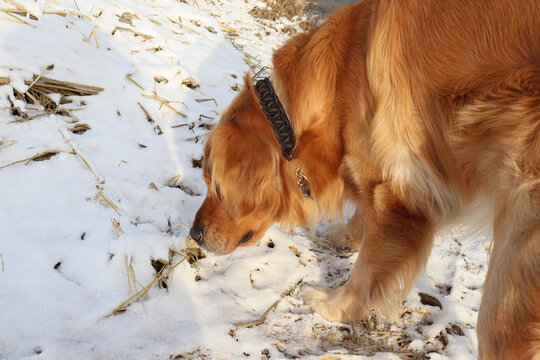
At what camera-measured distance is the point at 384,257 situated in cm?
191

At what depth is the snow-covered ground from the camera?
70.5 inches

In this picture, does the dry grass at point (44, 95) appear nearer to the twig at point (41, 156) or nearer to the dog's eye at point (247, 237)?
the twig at point (41, 156)

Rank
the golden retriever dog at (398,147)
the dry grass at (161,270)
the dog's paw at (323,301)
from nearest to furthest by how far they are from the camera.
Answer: the golden retriever dog at (398,147)
the dry grass at (161,270)
the dog's paw at (323,301)

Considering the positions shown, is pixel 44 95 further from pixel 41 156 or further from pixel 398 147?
pixel 398 147

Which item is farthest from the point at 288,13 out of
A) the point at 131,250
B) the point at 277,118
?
the point at 131,250

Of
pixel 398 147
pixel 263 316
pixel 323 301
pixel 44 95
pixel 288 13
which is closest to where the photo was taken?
pixel 398 147

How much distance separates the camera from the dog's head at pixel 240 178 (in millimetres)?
1972

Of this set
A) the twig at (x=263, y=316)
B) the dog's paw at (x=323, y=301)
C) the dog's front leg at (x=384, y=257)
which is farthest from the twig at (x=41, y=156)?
the dog's front leg at (x=384, y=257)

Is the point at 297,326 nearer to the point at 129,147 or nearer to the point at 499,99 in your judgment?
the point at 499,99

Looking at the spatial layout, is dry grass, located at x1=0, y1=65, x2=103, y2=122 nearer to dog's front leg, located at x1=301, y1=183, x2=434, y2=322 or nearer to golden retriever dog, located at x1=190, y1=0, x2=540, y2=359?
golden retriever dog, located at x1=190, y1=0, x2=540, y2=359

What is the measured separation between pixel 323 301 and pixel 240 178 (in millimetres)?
907

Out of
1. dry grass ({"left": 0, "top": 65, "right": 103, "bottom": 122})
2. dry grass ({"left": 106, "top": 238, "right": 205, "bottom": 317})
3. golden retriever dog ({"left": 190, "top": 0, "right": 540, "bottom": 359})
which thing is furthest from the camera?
dry grass ({"left": 0, "top": 65, "right": 103, "bottom": 122})

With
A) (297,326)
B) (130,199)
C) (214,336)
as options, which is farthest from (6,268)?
(297,326)

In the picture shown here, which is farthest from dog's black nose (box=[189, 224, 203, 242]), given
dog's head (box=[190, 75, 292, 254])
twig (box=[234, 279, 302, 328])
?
twig (box=[234, 279, 302, 328])
